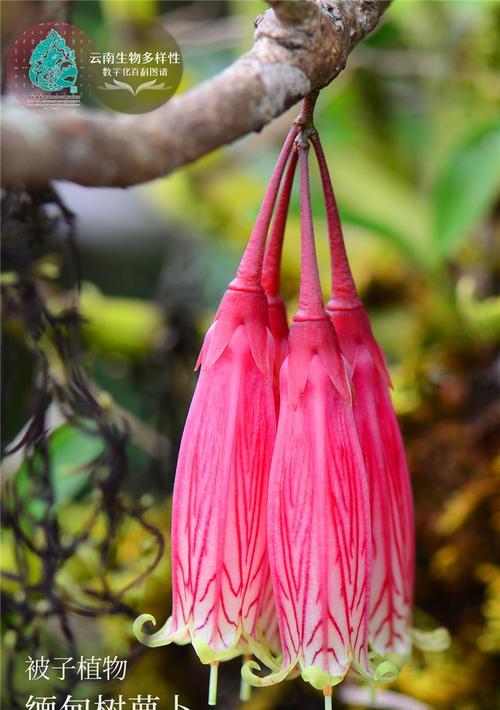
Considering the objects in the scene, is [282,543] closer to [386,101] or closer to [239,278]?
[239,278]

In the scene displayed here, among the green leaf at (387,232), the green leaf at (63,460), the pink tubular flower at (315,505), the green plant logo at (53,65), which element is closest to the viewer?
the pink tubular flower at (315,505)

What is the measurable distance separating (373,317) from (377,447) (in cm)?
64

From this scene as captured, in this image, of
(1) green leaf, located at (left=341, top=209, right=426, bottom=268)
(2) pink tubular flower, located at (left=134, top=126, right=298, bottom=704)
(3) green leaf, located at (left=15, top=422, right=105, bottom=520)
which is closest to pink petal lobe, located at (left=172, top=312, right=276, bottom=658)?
(2) pink tubular flower, located at (left=134, top=126, right=298, bottom=704)

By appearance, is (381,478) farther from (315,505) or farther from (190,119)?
(190,119)

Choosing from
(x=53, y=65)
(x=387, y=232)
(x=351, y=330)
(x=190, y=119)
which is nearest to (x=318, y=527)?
(x=351, y=330)

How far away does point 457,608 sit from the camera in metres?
1.00

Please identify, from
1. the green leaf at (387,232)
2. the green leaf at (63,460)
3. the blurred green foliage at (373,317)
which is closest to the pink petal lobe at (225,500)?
the blurred green foliage at (373,317)

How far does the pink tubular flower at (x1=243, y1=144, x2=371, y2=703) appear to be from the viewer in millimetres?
512

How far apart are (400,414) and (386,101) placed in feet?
2.01

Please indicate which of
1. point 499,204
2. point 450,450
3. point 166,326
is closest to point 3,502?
point 166,326

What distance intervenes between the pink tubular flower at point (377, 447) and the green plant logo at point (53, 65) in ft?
0.80

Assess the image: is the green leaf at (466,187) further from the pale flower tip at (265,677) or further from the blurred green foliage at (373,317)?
the pale flower tip at (265,677)

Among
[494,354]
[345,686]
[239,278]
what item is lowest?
[345,686]

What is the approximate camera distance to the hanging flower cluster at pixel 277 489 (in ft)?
1.68
